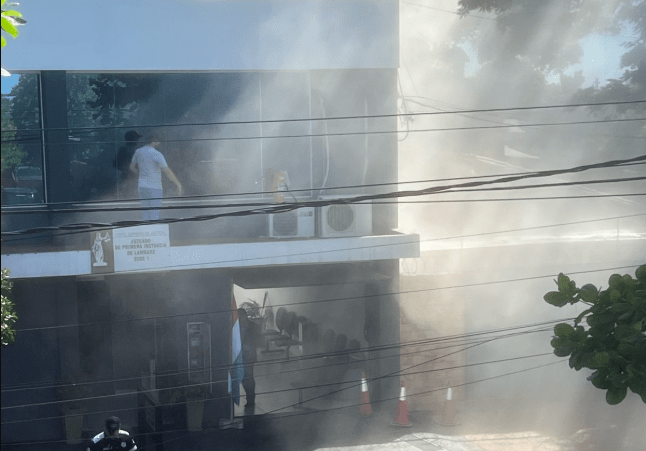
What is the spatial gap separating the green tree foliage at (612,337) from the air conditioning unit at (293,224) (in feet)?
25.3

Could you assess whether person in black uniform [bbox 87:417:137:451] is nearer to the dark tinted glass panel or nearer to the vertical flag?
the vertical flag

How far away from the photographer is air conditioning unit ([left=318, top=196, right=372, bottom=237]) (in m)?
12.0

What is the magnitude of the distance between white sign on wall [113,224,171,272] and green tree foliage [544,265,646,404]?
307 inches

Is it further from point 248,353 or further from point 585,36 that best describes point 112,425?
point 585,36

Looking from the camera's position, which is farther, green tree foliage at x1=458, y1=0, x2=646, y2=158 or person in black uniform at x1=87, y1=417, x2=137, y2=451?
green tree foliage at x1=458, y1=0, x2=646, y2=158

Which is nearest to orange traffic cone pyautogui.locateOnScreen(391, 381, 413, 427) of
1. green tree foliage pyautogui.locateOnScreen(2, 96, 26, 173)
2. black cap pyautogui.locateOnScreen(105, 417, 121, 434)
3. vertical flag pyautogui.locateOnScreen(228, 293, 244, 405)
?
vertical flag pyautogui.locateOnScreen(228, 293, 244, 405)

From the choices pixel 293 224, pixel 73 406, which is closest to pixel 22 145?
pixel 73 406

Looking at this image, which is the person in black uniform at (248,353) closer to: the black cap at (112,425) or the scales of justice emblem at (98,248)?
the scales of justice emblem at (98,248)

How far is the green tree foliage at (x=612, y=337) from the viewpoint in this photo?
3980 millimetres

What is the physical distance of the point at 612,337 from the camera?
4.29 m

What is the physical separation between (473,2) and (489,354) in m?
6.83

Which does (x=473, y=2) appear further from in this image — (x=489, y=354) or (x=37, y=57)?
(x=37, y=57)

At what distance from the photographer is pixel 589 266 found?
15680 mm

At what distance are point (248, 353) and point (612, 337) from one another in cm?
948
